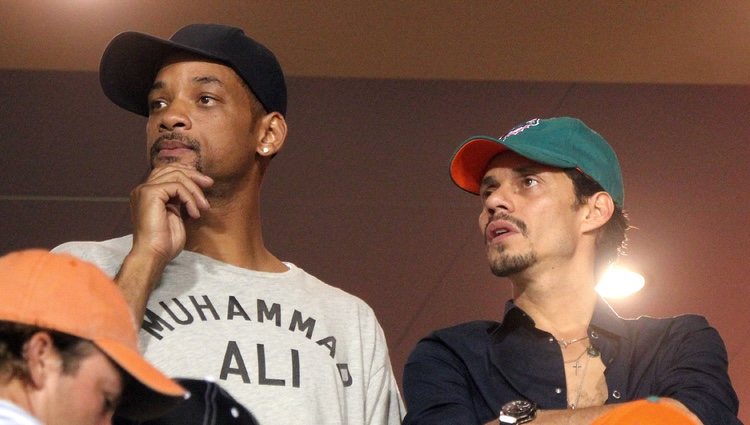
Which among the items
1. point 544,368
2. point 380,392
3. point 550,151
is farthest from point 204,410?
point 550,151

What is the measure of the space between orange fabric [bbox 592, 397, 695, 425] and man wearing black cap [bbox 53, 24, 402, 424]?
54 centimetres

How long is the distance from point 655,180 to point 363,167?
37.3 inches

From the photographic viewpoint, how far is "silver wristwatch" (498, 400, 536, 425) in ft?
7.00

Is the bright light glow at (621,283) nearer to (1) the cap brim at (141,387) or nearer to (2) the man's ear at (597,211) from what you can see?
(2) the man's ear at (597,211)

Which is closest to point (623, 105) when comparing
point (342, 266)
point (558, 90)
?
point (558, 90)

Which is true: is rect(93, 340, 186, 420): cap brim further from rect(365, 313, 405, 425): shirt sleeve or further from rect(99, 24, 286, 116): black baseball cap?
rect(99, 24, 286, 116): black baseball cap

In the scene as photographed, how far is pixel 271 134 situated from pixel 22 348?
1134 millimetres

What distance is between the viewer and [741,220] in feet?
15.0

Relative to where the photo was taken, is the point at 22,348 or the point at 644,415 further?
the point at 644,415

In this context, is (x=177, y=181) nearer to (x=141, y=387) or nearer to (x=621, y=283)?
(x=141, y=387)

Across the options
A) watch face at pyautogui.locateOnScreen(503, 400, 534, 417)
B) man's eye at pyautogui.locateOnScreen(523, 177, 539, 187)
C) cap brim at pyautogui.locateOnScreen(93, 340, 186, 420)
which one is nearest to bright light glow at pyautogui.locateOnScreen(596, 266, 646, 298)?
man's eye at pyautogui.locateOnScreen(523, 177, 539, 187)

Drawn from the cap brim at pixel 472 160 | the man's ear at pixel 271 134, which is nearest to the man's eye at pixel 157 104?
the man's ear at pixel 271 134

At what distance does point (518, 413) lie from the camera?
215cm

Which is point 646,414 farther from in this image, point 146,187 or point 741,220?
point 741,220
